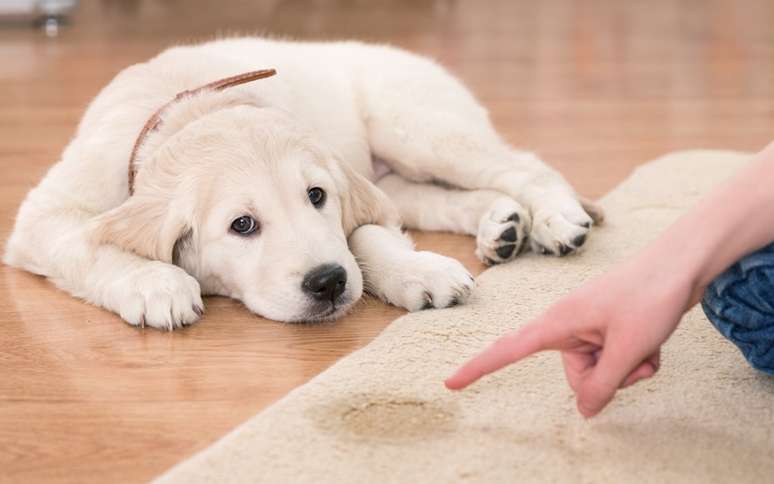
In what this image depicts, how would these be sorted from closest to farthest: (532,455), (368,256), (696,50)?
(532,455), (368,256), (696,50)

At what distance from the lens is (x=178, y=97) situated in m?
2.26

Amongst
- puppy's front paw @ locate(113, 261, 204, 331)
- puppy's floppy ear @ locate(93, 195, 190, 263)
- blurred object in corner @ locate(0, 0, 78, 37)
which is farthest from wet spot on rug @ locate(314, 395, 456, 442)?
blurred object in corner @ locate(0, 0, 78, 37)

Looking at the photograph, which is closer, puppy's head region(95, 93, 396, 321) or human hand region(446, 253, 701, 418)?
human hand region(446, 253, 701, 418)

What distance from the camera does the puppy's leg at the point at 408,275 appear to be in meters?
2.09

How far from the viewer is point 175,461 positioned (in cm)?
152

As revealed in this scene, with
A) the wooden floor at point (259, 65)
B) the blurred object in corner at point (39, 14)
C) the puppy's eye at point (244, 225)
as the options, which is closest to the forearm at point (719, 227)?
the wooden floor at point (259, 65)

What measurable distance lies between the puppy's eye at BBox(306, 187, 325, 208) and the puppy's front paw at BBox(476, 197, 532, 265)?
43 centimetres

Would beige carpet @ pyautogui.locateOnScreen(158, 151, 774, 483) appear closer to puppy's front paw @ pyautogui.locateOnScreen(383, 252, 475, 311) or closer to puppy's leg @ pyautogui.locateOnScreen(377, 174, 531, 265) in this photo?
puppy's front paw @ pyautogui.locateOnScreen(383, 252, 475, 311)

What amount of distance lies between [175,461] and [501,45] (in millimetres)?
4489

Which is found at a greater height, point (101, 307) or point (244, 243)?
point (244, 243)

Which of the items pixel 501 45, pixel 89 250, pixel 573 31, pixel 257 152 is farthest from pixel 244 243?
pixel 573 31

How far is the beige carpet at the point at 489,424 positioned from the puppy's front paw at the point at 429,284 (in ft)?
0.27

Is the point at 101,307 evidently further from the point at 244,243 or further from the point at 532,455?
the point at 532,455

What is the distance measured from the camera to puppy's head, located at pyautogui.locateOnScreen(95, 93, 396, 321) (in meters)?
2.01
